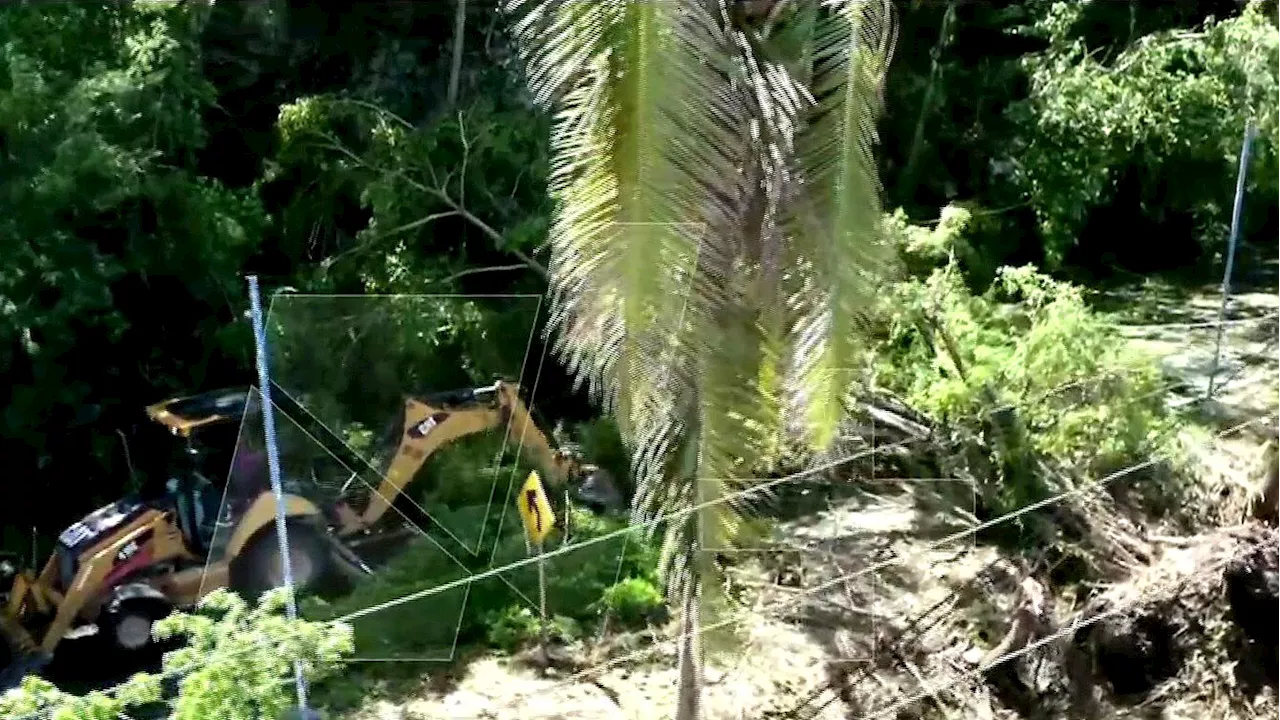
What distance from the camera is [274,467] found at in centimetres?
364

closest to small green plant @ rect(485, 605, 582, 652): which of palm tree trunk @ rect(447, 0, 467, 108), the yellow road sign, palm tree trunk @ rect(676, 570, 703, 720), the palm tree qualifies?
the yellow road sign

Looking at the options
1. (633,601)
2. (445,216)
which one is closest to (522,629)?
(633,601)

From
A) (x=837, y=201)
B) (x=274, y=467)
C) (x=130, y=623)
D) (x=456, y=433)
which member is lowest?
(x=130, y=623)

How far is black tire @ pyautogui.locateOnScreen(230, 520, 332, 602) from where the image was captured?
3980 millimetres

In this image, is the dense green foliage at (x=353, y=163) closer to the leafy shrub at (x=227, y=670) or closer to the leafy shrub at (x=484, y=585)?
the leafy shrub at (x=484, y=585)

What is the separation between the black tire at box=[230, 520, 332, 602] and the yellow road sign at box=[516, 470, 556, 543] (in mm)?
695

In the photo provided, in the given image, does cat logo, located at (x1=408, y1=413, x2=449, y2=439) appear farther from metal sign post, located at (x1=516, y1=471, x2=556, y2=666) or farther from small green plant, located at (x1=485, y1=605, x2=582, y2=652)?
small green plant, located at (x1=485, y1=605, x2=582, y2=652)

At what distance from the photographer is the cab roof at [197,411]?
582 centimetres

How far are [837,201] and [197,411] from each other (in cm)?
380

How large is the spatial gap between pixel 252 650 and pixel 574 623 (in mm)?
2345

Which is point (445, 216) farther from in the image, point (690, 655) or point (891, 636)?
point (690, 655)

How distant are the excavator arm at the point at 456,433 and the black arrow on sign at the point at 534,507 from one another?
15 centimetres

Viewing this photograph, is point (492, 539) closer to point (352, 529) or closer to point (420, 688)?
point (352, 529)

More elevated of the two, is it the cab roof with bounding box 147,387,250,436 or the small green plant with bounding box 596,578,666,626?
the cab roof with bounding box 147,387,250,436
